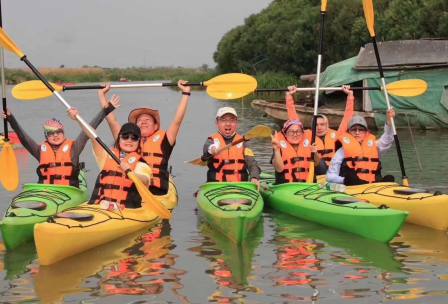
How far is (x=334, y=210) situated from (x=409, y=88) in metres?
2.98

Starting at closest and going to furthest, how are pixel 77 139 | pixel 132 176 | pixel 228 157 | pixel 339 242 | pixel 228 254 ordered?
pixel 228 254
pixel 132 176
pixel 339 242
pixel 77 139
pixel 228 157

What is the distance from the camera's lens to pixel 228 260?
5.97 metres

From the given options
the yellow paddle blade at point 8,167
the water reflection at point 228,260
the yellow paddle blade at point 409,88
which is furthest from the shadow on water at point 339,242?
the yellow paddle blade at point 8,167

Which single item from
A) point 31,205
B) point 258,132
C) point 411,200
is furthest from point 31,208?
point 411,200

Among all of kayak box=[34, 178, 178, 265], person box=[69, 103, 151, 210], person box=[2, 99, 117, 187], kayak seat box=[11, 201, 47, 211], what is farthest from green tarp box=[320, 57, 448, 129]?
kayak seat box=[11, 201, 47, 211]

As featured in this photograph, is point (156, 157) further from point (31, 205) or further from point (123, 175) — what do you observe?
point (31, 205)

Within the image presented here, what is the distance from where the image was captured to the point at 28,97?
26.7 feet

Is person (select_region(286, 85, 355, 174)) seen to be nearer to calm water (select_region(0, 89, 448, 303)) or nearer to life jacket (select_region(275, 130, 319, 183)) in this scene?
life jacket (select_region(275, 130, 319, 183))

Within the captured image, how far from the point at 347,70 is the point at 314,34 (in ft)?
71.7

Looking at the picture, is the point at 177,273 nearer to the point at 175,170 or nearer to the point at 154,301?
the point at 154,301

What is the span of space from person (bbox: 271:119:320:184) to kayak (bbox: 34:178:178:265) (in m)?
1.91

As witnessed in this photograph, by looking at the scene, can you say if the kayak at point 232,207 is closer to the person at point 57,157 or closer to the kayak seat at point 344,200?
the kayak seat at point 344,200

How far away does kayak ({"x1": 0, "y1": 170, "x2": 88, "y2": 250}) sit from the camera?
6277 mm

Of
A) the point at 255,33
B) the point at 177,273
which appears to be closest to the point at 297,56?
the point at 255,33
